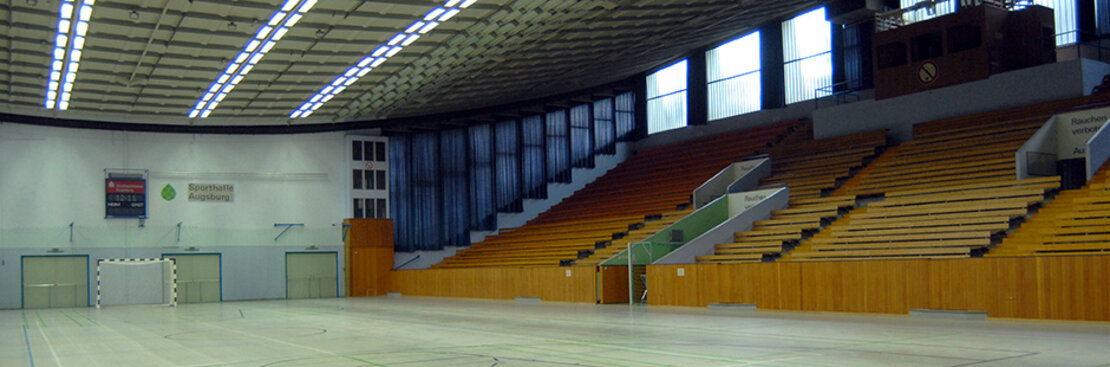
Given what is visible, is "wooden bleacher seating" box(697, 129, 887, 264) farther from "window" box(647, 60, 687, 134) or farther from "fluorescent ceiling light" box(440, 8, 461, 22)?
"fluorescent ceiling light" box(440, 8, 461, 22)

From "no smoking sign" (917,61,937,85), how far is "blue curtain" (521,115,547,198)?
15.0 meters

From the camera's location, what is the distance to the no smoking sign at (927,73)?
2529 cm

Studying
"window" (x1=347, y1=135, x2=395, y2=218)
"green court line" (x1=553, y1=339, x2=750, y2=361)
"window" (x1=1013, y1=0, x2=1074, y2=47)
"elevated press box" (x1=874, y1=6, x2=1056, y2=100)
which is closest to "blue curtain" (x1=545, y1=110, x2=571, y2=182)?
"window" (x1=347, y1=135, x2=395, y2=218)

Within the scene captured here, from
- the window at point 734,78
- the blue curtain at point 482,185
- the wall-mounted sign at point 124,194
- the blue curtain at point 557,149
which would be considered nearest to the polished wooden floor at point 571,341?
the wall-mounted sign at point 124,194

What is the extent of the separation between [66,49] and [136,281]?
11.8 meters

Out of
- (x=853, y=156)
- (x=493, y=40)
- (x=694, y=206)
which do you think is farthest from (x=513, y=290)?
(x=853, y=156)

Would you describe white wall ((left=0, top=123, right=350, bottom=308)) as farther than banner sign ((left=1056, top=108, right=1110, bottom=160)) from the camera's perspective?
Yes

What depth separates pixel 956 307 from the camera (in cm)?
1650

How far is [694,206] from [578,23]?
A: 7.28 meters

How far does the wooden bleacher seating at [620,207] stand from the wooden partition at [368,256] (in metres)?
2.18

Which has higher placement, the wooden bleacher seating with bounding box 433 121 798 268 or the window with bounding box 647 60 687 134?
the window with bounding box 647 60 687 134

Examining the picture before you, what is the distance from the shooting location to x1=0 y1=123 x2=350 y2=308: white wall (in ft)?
99.8

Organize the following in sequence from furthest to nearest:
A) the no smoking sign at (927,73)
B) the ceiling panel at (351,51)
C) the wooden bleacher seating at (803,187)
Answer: the no smoking sign at (927,73), the wooden bleacher seating at (803,187), the ceiling panel at (351,51)

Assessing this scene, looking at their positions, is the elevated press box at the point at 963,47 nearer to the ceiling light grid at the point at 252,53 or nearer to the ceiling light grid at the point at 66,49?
the ceiling light grid at the point at 252,53
